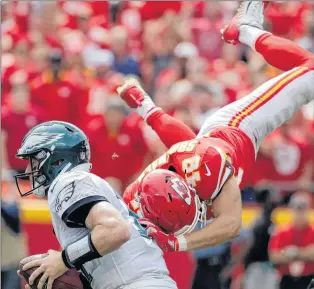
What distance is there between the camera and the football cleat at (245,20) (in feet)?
20.0

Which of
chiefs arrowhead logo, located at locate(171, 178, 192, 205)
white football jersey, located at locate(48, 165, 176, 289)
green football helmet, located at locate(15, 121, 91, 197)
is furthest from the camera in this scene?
chiefs arrowhead logo, located at locate(171, 178, 192, 205)

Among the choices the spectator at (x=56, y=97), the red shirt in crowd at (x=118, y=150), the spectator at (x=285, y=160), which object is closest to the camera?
the red shirt in crowd at (x=118, y=150)

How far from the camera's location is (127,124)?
8469 mm

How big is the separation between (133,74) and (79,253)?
18.2ft

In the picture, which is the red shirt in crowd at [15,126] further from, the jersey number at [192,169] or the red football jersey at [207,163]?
the jersey number at [192,169]

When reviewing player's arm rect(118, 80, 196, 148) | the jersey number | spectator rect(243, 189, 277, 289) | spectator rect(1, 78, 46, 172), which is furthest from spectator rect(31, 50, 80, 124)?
the jersey number

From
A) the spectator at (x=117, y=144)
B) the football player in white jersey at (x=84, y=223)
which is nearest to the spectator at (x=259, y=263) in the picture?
the spectator at (x=117, y=144)

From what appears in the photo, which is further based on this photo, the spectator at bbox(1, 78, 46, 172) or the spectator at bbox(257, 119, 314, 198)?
the spectator at bbox(257, 119, 314, 198)

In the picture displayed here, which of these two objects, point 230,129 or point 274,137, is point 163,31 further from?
point 230,129

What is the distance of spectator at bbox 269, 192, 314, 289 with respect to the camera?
24.6 ft

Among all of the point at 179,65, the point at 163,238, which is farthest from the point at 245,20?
the point at 179,65

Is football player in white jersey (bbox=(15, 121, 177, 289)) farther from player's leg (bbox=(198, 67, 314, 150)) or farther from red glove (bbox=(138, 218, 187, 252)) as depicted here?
player's leg (bbox=(198, 67, 314, 150))

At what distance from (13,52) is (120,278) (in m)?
5.71

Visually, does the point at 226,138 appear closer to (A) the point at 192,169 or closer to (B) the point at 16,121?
(A) the point at 192,169
